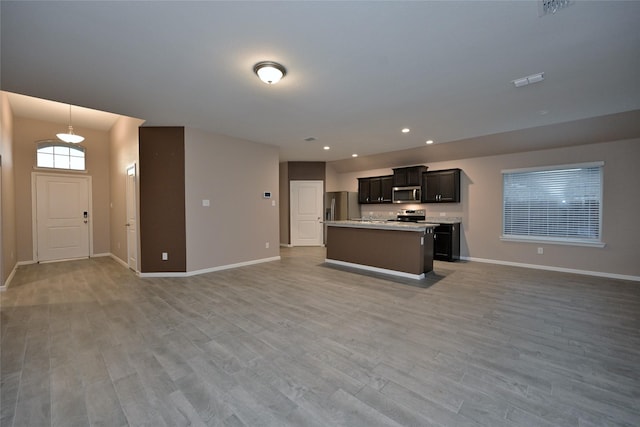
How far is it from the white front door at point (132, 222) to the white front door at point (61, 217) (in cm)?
217

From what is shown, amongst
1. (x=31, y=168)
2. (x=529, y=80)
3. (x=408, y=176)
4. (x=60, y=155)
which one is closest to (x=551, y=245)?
(x=408, y=176)

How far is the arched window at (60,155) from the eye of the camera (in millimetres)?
5992

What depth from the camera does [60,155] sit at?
20.5 feet

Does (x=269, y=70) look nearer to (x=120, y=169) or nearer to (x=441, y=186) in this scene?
(x=120, y=169)

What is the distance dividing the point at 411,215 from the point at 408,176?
107 cm

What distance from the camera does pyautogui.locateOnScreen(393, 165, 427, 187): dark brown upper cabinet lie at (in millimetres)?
6812

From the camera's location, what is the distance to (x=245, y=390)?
5.98 feet

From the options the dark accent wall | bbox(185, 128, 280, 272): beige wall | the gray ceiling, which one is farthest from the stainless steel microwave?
the dark accent wall

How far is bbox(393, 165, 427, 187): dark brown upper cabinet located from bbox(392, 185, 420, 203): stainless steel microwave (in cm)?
11

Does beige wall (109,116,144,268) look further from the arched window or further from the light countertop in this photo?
the light countertop

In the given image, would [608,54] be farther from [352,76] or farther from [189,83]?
[189,83]

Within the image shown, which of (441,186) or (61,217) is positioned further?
(441,186)

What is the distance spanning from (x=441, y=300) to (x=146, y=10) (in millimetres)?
4284

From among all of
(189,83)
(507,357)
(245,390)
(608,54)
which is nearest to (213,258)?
(189,83)
